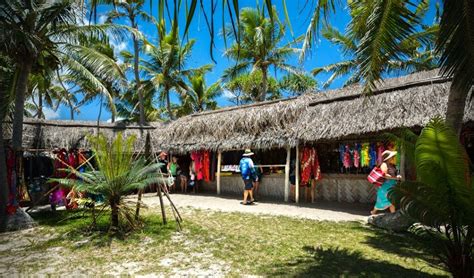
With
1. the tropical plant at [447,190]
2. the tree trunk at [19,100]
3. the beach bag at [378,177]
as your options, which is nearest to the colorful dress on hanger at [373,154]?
the beach bag at [378,177]

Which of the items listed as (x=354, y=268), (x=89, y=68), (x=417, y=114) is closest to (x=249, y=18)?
(x=89, y=68)

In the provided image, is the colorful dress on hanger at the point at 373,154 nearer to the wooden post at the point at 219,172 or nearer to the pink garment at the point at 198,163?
the wooden post at the point at 219,172

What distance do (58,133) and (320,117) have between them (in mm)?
9813

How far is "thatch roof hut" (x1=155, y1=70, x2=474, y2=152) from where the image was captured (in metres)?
8.34

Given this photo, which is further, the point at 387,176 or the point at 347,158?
the point at 347,158

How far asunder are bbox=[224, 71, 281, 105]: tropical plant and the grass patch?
1909 cm

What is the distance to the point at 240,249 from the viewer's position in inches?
207

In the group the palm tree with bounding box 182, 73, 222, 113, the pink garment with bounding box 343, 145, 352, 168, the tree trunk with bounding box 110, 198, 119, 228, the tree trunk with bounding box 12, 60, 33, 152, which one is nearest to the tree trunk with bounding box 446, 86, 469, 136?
the pink garment with bounding box 343, 145, 352, 168

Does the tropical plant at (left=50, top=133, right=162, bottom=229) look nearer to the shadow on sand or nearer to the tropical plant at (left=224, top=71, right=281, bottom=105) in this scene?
the shadow on sand

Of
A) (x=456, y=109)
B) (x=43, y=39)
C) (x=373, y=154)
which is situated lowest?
(x=373, y=154)

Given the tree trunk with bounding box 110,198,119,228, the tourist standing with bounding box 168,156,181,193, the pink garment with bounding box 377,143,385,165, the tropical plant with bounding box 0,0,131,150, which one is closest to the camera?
the tree trunk with bounding box 110,198,119,228

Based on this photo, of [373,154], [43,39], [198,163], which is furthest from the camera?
[198,163]

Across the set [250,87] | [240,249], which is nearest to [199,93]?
[250,87]

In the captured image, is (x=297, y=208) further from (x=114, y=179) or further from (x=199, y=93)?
(x=199, y=93)
